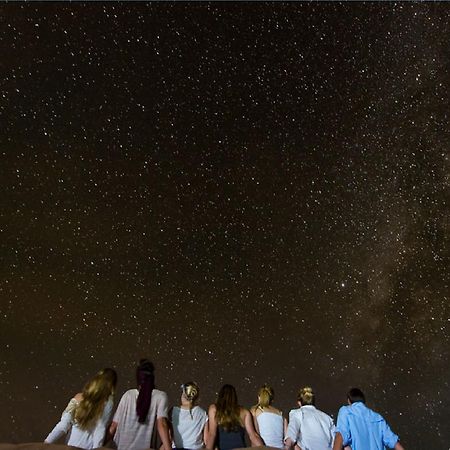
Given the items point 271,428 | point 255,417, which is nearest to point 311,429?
point 271,428

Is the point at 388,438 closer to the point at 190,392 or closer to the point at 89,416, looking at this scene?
the point at 190,392

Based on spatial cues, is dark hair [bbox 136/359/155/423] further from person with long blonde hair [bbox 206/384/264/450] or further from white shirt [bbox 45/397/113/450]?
person with long blonde hair [bbox 206/384/264/450]

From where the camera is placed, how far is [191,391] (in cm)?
543

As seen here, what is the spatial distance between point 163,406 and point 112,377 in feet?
1.73

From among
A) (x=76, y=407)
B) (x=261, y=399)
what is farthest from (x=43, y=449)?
(x=261, y=399)

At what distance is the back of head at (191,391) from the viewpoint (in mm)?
5434

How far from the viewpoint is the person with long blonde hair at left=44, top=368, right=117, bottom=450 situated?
4875mm

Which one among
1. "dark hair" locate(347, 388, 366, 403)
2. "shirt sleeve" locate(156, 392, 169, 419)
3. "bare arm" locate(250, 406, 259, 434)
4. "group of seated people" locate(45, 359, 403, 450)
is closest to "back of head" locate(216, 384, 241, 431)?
"group of seated people" locate(45, 359, 403, 450)

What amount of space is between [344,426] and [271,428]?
2.70ft

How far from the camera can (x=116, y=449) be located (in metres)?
5.07

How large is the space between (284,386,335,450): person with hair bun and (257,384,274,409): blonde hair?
0.30 metres

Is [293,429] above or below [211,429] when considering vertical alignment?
above

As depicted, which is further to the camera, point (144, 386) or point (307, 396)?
point (307, 396)

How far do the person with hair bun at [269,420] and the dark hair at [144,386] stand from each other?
4.84 ft
